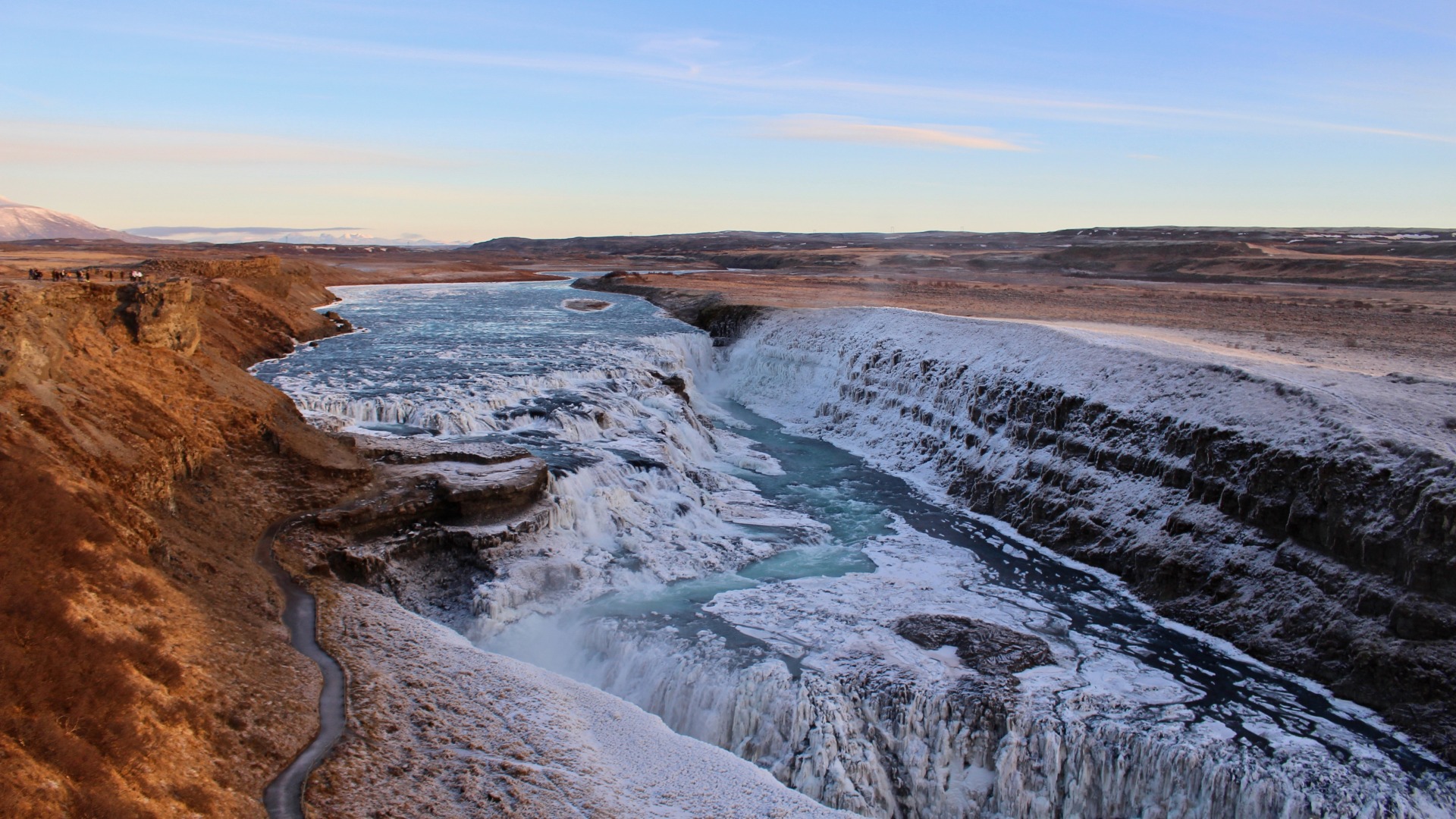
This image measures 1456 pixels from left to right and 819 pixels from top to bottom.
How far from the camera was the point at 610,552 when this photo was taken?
17734 mm

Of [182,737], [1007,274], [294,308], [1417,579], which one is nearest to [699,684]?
[182,737]

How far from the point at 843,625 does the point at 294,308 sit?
31486 millimetres

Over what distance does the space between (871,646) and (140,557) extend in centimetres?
1038

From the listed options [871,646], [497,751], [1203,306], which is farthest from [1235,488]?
[1203,306]

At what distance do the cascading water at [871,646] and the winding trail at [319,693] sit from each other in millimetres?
3122

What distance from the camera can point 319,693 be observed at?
1002cm

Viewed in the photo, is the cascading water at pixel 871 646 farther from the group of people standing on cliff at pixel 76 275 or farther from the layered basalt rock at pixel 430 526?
the group of people standing on cliff at pixel 76 275

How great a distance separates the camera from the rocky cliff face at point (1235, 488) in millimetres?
12875

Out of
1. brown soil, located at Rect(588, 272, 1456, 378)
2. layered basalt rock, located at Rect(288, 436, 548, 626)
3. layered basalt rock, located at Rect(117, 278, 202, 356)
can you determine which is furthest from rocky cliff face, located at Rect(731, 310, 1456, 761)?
layered basalt rock, located at Rect(117, 278, 202, 356)

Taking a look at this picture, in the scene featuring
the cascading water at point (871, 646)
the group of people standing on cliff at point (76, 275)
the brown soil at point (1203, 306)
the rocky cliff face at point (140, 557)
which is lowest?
the cascading water at point (871, 646)

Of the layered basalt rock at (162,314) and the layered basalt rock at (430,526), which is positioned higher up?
the layered basalt rock at (162,314)

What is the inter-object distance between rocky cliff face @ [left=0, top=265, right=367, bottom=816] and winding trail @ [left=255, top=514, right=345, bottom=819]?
17cm

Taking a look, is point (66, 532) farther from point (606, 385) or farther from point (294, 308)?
point (294, 308)

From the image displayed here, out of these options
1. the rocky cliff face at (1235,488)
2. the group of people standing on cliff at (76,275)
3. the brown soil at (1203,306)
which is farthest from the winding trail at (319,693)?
the brown soil at (1203,306)
